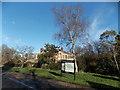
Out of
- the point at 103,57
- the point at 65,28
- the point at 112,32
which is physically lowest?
the point at 103,57

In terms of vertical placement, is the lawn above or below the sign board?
below

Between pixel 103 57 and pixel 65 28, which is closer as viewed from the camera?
pixel 103 57

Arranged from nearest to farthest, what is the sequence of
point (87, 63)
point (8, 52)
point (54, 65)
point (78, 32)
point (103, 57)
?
1. point (103, 57)
2. point (78, 32)
3. point (87, 63)
4. point (54, 65)
5. point (8, 52)

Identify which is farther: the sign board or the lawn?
the sign board

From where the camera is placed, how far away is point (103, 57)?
45.2ft

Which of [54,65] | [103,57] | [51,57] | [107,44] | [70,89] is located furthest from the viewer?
[51,57]

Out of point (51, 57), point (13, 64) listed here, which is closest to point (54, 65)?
point (51, 57)

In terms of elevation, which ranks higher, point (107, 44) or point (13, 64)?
point (107, 44)

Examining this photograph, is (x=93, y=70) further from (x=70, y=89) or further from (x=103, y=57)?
(x=70, y=89)

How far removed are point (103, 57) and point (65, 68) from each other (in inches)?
339

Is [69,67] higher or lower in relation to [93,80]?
higher

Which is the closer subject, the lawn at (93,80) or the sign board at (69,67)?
the lawn at (93,80)

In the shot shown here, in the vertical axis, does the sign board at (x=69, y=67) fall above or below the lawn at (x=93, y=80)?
above

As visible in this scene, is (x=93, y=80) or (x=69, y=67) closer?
(x=93, y=80)
